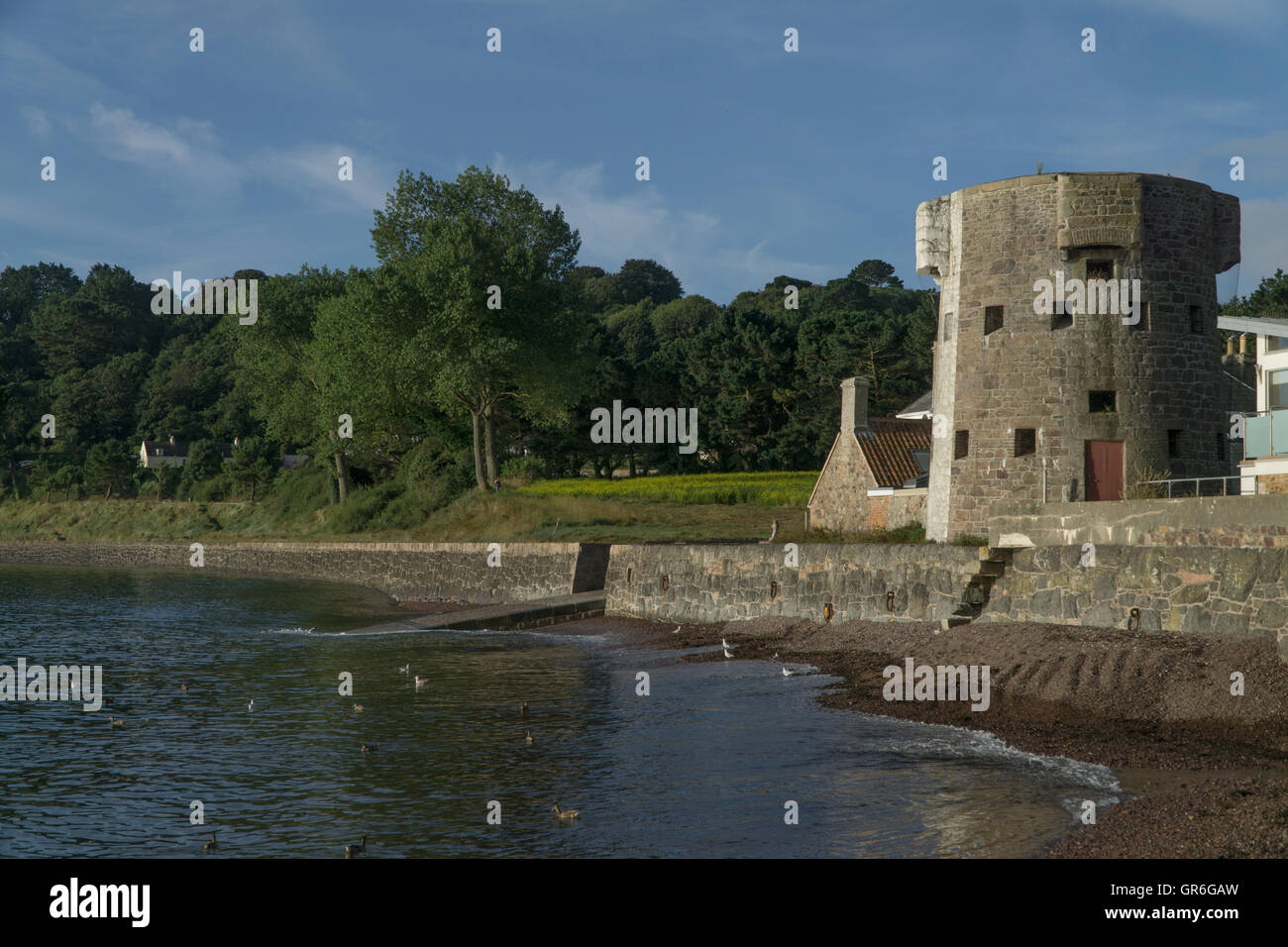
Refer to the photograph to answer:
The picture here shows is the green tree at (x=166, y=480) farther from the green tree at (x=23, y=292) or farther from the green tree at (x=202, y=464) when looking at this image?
the green tree at (x=23, y=292)

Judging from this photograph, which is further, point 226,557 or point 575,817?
point 226,557

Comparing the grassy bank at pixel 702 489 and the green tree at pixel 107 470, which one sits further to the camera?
the green tree at pixel 107 470

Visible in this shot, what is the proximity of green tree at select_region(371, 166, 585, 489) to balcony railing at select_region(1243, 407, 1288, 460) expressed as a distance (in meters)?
36.6

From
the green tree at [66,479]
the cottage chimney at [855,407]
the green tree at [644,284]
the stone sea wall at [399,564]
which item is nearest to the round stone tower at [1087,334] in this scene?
the cottage chimney at [855,407]

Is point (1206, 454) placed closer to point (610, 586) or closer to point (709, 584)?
point (709, 584)

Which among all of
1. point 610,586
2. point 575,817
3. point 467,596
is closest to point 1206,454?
point 610,586

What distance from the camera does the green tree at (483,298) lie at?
185ft

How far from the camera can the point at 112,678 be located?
83.9 ft

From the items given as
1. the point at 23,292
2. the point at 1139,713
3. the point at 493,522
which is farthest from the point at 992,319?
the point at 23,292

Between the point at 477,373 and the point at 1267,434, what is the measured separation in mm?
38663

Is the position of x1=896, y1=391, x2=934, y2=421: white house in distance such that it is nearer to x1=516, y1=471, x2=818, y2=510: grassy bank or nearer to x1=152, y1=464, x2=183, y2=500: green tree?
A: x1=516, y1=471, x2=818, y2=510: grassy bank

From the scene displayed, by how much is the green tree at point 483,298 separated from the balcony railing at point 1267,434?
120 ft

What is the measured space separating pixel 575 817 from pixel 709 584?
2008cm

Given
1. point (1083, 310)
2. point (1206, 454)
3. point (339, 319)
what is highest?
point (339, 319)
